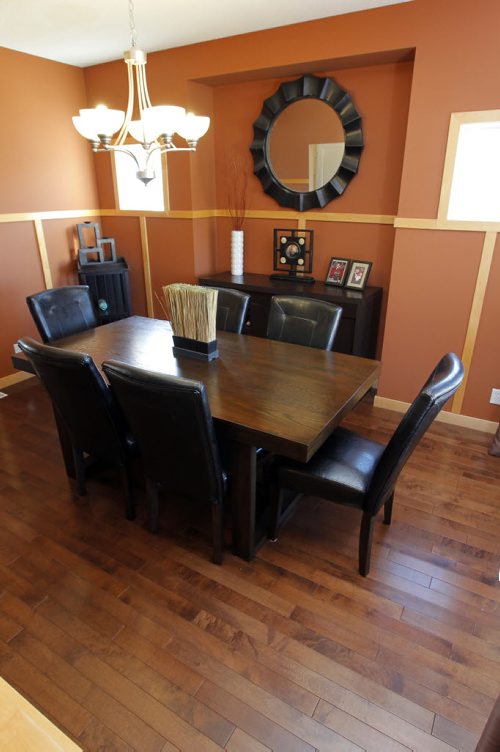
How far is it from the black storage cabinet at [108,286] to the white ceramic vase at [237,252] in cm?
107

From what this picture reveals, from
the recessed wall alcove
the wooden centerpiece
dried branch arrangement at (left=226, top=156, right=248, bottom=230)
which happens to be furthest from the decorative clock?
the wooden centerpiece

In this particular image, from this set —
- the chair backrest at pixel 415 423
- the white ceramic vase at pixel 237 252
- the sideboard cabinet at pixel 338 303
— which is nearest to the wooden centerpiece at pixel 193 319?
the chair backrest at pixel 415 423

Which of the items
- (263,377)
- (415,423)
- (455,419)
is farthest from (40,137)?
(455,419)

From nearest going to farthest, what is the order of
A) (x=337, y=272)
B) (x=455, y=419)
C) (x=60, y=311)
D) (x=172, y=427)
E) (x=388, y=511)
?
1. (x=172, y=427)
2. (x=388, y=511)
3. (x=60, y=311)
4. (x=455, y=419)
5. (x=337, y=272)

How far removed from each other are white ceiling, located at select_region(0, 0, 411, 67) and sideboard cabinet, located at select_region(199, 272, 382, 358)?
5.69 feet

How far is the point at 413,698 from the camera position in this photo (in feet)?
4.79

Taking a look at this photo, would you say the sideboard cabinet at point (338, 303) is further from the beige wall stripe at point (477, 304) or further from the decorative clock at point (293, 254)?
the beige wall stripe at point (477, 304)

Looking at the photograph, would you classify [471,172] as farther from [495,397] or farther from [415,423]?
[415,423]

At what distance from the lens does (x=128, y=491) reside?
7.18ft

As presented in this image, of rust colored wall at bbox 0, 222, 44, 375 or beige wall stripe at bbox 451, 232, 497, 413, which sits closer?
beige wall stripe at bbox 451, 232, 497, 413

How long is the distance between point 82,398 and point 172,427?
1.69 ft

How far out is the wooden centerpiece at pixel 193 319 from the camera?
2.11 meters

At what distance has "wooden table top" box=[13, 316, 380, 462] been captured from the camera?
5.25 ft

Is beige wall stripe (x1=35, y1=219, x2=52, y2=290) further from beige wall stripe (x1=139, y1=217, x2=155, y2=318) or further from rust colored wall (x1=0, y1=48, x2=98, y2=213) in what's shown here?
beige wall stripe (x1=139, y1=217, x2=155, y2=318)
